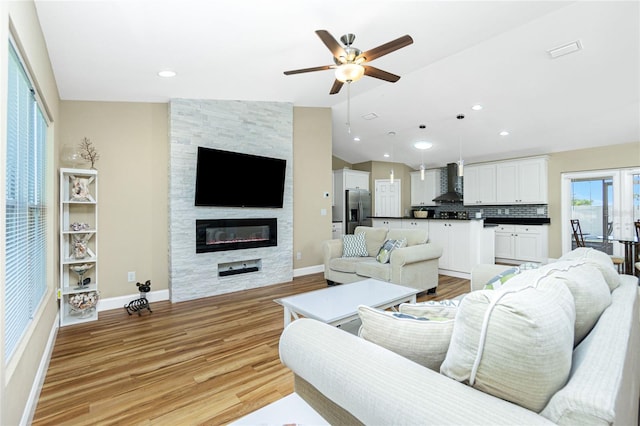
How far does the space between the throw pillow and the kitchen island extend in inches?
169

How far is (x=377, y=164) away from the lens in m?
8.41

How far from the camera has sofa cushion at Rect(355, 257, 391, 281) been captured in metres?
3.83

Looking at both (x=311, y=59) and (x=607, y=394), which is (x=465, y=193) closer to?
(x=311, y=59)

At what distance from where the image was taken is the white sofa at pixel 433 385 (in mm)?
724

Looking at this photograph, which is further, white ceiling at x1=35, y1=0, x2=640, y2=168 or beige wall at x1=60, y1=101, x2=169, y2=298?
beige wall at x1=60, y1=101, x2=169, y2=298

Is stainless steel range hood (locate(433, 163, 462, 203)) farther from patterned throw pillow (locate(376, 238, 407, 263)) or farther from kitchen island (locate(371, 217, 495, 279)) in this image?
patterned throw pillow (locate(376, 238, 407, 263))

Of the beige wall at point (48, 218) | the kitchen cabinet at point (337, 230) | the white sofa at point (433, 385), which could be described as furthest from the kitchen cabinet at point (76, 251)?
the kitchen cabinet at point (337, 230)

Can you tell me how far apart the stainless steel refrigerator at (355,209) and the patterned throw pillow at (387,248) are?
11.4 feet

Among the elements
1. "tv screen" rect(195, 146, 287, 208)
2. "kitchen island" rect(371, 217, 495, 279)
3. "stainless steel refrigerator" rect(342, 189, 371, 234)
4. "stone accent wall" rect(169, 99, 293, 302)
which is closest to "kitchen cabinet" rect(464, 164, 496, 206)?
"kitchen island" rect(371, 217, 495, 279)

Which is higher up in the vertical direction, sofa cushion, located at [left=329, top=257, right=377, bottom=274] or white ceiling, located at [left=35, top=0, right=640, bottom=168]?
white ceiling, located at [left=35, top=0, right=640, bottom=168]

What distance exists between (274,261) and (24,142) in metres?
3.31

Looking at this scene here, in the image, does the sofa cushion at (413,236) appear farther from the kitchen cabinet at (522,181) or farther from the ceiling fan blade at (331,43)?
the kitchen cabinet at (522,181)

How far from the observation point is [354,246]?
4570 mm

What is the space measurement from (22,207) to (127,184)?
2043 mm
